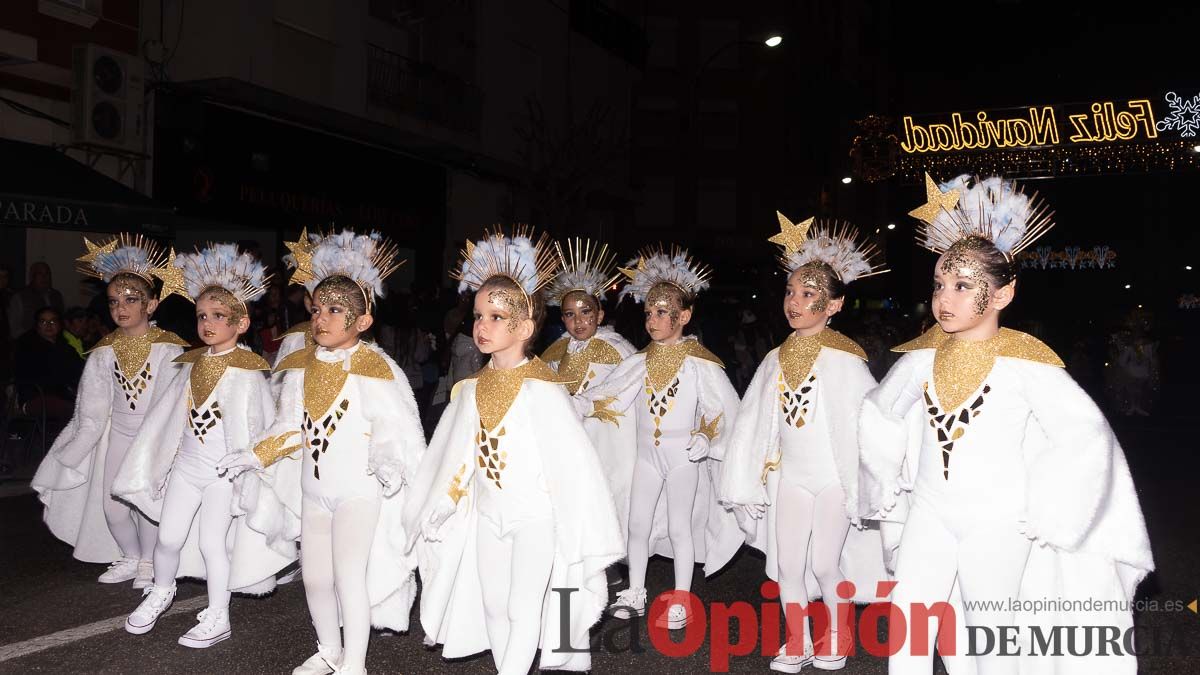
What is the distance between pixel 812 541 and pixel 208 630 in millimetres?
3312

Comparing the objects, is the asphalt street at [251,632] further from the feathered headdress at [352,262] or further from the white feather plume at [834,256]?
the white feather plume at [834,256]

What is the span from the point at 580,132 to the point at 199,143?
9365 mm

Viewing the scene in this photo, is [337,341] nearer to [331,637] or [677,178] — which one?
[331,637]

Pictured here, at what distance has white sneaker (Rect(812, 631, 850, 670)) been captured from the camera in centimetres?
550

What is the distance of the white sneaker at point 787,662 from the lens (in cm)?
544

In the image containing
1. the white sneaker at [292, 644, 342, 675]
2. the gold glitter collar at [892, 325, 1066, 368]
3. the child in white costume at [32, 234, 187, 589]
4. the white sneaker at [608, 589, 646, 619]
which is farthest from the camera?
the child in white costume at [32, 234, 187, 589]

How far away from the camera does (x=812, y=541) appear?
5.64 metres

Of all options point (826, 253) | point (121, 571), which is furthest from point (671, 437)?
point (121, 571)

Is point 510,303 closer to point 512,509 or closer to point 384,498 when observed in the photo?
point 512,509

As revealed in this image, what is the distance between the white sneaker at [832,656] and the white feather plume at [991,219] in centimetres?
221

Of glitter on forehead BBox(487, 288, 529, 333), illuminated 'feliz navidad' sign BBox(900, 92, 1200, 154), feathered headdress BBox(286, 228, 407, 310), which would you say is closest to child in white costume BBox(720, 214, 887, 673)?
glitter on forehead BBox(487, 288, 529, 333)

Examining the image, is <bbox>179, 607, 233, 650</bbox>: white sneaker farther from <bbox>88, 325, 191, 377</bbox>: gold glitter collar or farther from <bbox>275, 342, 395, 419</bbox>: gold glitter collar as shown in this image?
<bbox>88, 325, 191, 377</bbox>: gold glitter collar

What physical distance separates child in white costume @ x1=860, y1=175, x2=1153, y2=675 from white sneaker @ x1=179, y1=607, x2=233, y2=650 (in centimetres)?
356

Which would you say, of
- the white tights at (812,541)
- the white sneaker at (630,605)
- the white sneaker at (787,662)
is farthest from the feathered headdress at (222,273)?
the white sneaker at (787,662)
